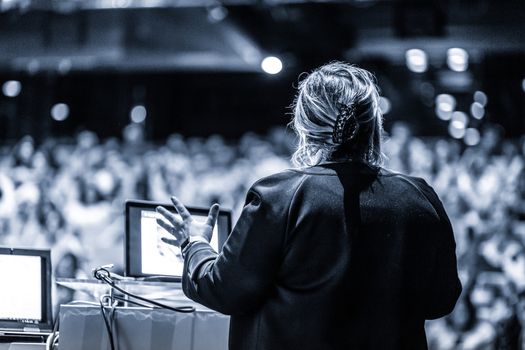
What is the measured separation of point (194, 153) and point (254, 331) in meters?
7.12

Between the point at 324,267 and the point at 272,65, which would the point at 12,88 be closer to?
the point at 272,65

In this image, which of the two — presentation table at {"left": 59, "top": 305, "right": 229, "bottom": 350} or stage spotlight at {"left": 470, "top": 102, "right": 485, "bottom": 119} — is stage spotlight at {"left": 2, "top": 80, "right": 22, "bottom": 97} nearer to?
stage spotlight at {"left": 470, "top": 102, "right": 485, "bottom": 119}

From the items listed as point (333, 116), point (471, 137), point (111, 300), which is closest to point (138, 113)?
point (471, 137)

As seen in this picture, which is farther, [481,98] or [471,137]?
[481,98]

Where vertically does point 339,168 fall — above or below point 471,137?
below

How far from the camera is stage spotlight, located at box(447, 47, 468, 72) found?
26.3ft

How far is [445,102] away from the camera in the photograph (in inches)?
352

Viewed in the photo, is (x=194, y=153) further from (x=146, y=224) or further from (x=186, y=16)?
(x=146, y=224)

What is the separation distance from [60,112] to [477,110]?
4.82 meters

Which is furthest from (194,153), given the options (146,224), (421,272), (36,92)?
(421,272)

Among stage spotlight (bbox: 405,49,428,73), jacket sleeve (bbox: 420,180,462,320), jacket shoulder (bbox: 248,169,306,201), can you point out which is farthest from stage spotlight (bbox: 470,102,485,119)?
jacket shoulder (bbox: 248,169,306,201)

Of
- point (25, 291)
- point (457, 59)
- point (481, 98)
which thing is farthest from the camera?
point (481, 98)

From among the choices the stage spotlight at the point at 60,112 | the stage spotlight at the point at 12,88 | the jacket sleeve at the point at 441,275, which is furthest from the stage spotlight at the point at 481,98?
the jacket sleeve at the point at 441,275

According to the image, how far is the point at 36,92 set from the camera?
30.1 feet
